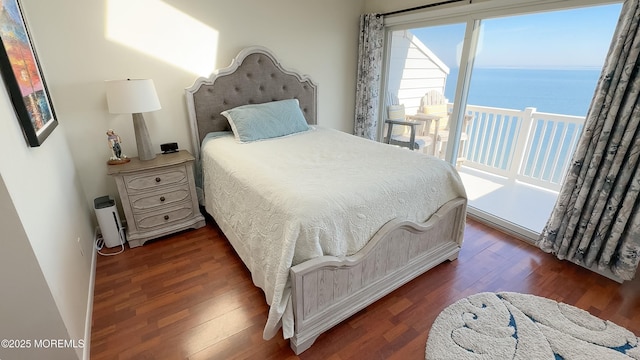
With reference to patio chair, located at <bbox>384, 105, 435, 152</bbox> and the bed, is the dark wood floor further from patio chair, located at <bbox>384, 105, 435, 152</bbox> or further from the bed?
patio chair, located at <bbox>384, 105, 435, 152</bbox>

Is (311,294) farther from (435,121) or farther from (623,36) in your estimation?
(435,121)

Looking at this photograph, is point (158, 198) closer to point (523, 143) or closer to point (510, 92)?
point (510, 92)

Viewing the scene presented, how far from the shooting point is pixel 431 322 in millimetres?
1677

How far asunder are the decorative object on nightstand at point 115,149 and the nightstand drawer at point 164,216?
0.46 metres

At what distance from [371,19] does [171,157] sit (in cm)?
261

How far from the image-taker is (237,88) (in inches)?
112

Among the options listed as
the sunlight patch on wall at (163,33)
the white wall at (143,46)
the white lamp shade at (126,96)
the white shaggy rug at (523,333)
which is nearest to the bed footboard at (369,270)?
the white shaggy rug at (523,333)

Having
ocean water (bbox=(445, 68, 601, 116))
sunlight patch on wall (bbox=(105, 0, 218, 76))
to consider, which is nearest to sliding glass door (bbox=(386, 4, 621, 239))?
ocean water (bbox=(445, 68, 601, 116))

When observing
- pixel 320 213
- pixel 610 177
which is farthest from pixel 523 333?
pixel 320 213

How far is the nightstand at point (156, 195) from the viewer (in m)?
2.24

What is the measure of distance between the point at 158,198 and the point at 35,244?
1261 mm

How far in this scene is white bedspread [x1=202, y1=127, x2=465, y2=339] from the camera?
1.40m

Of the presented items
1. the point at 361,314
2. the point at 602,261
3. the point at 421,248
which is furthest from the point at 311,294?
the point at 602,261

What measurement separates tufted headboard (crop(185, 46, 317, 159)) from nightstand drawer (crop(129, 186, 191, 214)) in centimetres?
48
